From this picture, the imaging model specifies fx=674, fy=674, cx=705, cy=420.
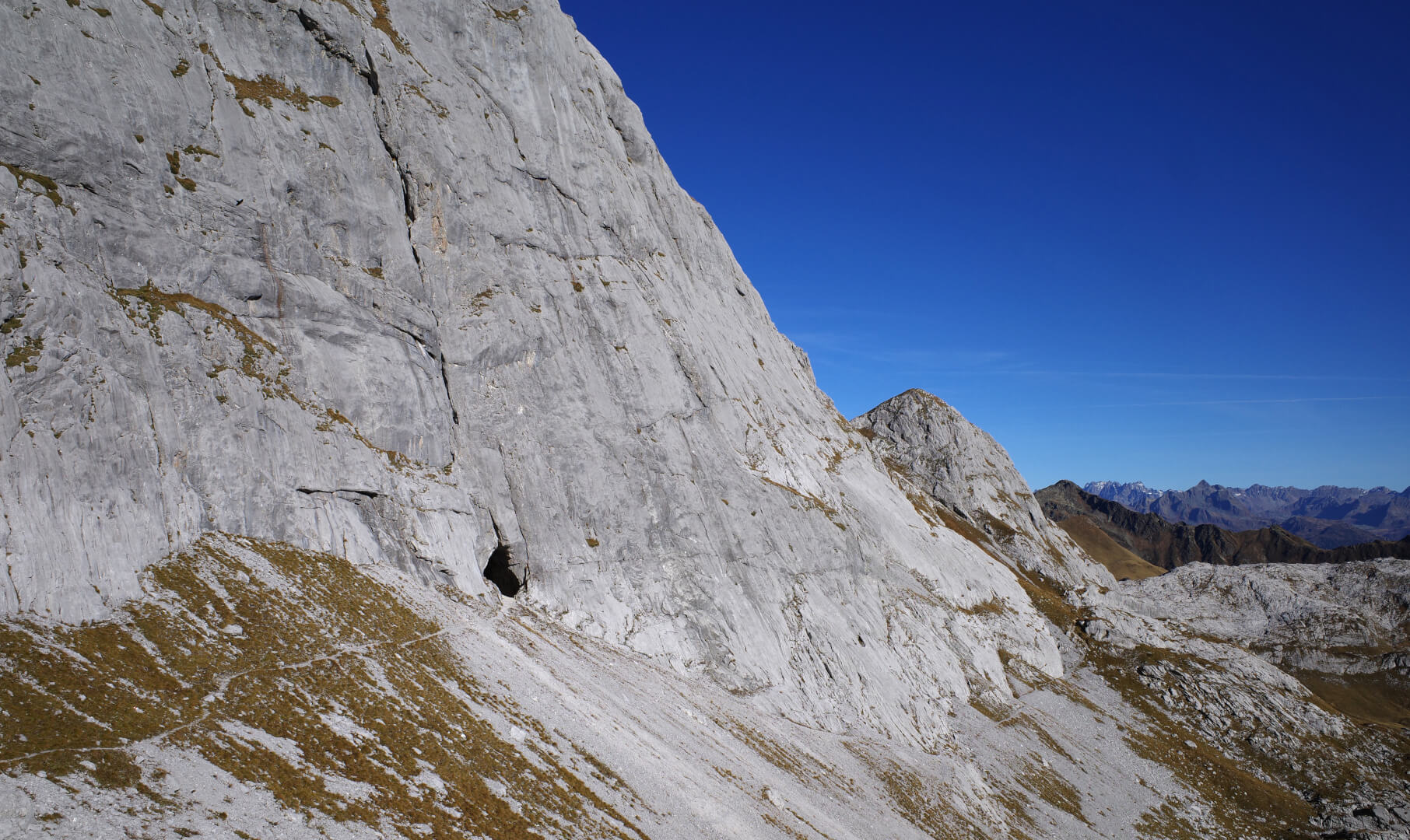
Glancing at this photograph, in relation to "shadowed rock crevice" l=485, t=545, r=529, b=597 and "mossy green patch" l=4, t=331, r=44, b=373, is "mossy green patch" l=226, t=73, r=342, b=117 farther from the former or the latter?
"shadowed rock crevice" l=485, t=545, r=529, b=597

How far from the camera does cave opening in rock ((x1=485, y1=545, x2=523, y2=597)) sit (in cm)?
4684

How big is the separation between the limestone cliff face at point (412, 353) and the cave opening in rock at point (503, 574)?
36cm

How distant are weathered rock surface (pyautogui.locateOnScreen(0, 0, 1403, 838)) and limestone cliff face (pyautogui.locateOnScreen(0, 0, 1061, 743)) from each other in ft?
0.81

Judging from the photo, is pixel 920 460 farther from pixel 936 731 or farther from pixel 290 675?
pixel 290 675

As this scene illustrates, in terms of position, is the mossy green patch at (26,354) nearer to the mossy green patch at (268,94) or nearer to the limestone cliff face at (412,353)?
the limestone cliff face at (412,353)

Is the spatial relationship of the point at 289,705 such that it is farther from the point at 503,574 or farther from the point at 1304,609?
the point at 1304,609

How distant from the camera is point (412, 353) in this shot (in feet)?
150

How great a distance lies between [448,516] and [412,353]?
1153cm

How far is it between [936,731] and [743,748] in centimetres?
2480

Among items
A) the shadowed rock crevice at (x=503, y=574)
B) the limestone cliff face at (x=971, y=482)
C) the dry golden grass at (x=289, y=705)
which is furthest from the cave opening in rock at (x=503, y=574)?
the limestone cliff face at (x=971, y=482)

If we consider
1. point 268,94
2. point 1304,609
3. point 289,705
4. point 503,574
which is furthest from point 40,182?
point 1304,609

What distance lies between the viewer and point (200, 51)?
4053 cm

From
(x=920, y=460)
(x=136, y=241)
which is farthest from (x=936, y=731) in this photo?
(x=920, y=460)

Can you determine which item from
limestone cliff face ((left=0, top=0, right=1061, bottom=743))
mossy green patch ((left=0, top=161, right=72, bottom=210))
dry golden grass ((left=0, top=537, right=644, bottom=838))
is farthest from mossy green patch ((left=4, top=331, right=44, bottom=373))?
dry golden grass ((left=0, top=537, right=644, bottom=838))
